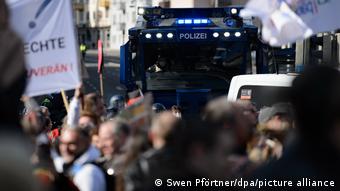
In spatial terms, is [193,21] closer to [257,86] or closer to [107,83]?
[257,86]

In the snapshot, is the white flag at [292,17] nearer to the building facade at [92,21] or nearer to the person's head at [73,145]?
the person's head at [73,145]

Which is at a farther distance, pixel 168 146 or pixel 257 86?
pixel 257 86

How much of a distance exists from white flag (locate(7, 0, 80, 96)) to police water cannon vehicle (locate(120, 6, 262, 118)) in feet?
21.7

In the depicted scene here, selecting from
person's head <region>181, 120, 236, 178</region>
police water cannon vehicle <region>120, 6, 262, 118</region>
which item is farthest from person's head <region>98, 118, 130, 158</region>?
police water cannon vehicle <region>120, 6, 262, 118</region>

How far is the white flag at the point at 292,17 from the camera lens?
5934 mm

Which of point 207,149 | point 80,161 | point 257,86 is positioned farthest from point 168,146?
point 257,86

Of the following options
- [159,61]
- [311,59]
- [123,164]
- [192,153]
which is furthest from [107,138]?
[159,61]

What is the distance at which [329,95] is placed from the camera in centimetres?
335

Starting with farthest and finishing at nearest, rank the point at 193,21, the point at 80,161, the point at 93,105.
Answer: the point at 193,21 < the point at 93,105 < the point at 80,161

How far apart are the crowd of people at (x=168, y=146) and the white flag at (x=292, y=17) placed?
2.19ft

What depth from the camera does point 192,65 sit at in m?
13.0

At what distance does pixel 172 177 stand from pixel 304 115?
882 millimetres

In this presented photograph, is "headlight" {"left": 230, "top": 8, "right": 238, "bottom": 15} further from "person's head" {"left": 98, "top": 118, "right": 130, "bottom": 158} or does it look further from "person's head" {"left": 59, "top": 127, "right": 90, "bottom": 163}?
"person's head" {"left": 98, "top": 118, "right": 130, "bottom": 158}

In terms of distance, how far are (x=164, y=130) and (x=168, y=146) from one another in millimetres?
96
